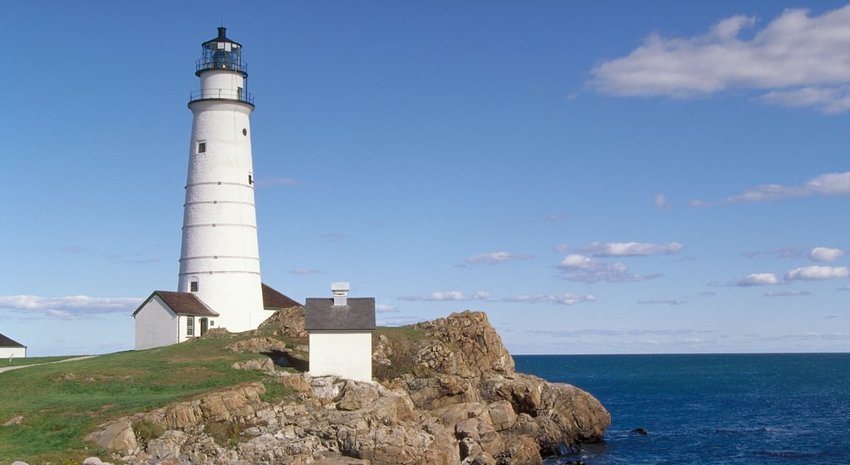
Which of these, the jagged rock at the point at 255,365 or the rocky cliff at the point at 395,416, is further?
the jagged rock at the point at 255,365

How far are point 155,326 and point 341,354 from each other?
53.6 ft

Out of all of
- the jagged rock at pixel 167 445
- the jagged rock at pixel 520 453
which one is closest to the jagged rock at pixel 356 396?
the jagged rock at pixel 520 453

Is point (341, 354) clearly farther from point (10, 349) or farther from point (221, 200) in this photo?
point (10, 349)

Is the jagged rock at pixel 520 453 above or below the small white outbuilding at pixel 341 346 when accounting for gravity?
below

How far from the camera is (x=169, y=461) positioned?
31.4 metres

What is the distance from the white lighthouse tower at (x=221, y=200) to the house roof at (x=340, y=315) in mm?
11479

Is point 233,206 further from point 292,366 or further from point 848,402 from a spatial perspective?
point 848,402

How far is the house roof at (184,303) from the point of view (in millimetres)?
53719

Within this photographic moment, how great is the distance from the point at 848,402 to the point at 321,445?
207 feet

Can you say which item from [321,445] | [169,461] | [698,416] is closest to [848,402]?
[698,416]

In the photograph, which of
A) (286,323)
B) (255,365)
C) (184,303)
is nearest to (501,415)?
(255,365)

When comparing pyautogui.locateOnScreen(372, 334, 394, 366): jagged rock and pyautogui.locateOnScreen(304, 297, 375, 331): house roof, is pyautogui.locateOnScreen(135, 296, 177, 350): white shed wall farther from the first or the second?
pyautogui.locateOnScreen(372, 334, 394, 366): jagged rock

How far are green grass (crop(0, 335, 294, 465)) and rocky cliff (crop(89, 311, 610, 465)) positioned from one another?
1583 mm

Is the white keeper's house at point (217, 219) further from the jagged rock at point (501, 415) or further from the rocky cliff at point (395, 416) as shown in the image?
the jagged rock at point (501, 415)
